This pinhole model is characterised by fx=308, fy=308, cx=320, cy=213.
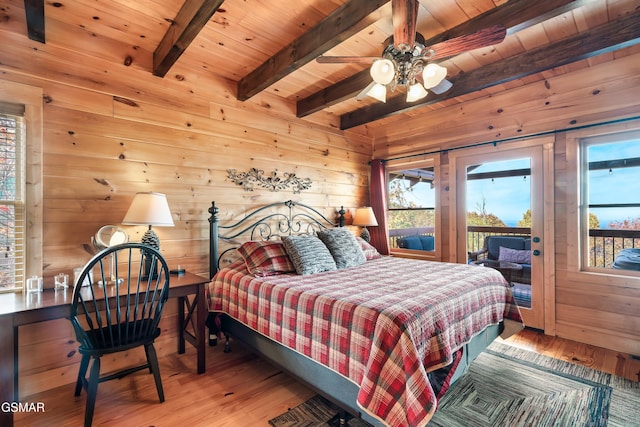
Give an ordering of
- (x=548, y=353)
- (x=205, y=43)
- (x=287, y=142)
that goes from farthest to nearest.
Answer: (x=287, y=142) → (x=548, y=353) → (x=205, y=43)

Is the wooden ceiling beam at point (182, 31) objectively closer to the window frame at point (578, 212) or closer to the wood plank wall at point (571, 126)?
the wood plank wall at point (571, 126)

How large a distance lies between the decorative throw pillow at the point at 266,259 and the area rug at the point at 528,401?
3.28 ft

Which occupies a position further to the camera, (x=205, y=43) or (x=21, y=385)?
(x=205, y=43)

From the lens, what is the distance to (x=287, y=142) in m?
3.75

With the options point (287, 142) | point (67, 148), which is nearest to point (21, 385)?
point (67, 148)

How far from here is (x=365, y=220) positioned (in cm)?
418

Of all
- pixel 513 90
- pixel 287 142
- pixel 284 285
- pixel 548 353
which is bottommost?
pixel 548 353

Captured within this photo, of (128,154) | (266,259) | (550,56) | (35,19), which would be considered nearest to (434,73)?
(550,56)

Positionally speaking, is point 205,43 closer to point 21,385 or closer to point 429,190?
point 21,385

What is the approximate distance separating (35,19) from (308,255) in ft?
8.14

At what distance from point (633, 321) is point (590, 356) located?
0.49 m

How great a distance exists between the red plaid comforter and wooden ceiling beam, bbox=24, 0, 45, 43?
2.15m

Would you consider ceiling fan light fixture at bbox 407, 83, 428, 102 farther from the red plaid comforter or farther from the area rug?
the area rug

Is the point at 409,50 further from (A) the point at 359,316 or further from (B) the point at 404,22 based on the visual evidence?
(A) the point at 359,316
